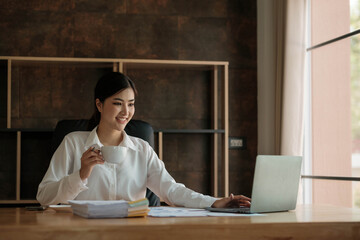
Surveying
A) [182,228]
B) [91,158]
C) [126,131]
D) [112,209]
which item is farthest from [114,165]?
[182,228]

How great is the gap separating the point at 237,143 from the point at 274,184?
7.82ft

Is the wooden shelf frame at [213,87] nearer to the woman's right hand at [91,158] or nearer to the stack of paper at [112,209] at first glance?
the woman's right hand at [91,158]

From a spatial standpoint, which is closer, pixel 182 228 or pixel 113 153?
pixel 182 228

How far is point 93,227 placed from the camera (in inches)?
51.0

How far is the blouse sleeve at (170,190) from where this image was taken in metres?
1.99

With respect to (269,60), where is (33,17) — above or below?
above

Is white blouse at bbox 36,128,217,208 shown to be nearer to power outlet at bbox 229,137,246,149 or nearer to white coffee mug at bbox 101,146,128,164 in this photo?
white coffee mug at bbox 101,146,128,164

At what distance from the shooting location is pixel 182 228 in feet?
4.41

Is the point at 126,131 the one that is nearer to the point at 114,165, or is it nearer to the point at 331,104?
the point at 114,165

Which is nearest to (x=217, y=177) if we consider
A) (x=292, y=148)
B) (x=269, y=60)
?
(x=292, y=148)

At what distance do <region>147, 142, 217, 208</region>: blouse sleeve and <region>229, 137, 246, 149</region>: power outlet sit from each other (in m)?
1.65

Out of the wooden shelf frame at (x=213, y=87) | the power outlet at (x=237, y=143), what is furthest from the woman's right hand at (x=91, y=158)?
the power outlet at (x=237, y=143)

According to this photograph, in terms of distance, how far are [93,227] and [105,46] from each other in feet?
9.29

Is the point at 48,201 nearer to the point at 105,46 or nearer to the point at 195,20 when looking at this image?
the point at 105,46
